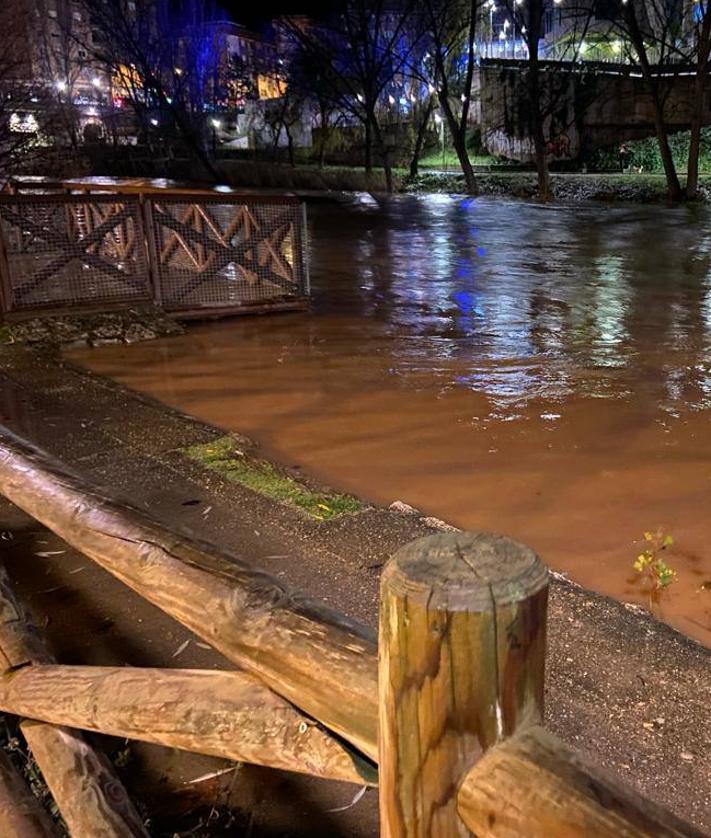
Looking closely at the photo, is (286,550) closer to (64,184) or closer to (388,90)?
(64,184)

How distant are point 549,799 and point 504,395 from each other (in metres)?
6.81

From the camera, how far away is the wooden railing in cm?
125

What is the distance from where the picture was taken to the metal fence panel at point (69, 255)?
32.5 ft

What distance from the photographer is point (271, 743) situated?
1.70 m

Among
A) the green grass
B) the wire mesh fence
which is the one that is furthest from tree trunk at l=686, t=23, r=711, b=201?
the wire mesh fence

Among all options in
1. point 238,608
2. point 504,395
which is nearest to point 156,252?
point 504,395

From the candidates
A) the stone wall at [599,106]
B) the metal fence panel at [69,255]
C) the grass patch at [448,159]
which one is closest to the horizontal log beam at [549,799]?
the metal fence panel at [69,255]

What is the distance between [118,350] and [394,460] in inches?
192

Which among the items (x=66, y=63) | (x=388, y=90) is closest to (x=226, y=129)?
(x=66, y=63)

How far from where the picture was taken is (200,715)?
1830 millimetres

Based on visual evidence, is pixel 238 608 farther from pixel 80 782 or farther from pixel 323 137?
pixel 323 137

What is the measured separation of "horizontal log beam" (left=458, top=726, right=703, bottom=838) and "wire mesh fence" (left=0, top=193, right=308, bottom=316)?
981 cm

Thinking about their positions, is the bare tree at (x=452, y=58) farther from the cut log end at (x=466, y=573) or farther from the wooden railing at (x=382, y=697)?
the cut log end at (x=466, y=573)

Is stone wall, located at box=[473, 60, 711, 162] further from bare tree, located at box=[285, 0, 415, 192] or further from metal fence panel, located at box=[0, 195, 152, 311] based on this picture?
metal fence panel, located at box=[0, 195, 152, 311]
